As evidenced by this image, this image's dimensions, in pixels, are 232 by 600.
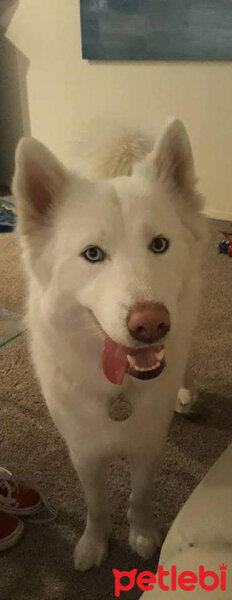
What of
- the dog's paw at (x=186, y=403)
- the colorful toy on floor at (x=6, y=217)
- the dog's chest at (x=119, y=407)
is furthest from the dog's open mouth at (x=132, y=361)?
the colorful toy on floor at (x=6, y=217)

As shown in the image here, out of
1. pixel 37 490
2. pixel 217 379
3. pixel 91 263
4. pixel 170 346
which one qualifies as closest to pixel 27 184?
pixel 91 263

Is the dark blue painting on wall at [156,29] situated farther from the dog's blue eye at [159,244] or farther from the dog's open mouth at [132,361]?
the dog's open mouth at [132,361]

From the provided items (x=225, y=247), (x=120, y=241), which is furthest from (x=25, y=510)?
(x=225, y=247)

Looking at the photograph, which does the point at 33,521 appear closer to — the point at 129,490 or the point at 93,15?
the point at 129,490

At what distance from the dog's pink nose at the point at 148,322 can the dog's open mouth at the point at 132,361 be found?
0.21ft

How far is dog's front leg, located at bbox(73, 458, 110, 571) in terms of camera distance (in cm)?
123

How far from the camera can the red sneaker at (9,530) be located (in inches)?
51.4

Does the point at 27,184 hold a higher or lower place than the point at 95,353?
higher

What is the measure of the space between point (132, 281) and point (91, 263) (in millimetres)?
114

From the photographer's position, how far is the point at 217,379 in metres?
1.93

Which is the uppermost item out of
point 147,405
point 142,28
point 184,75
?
point 142,28

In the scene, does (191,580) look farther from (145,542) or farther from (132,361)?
(145,542)

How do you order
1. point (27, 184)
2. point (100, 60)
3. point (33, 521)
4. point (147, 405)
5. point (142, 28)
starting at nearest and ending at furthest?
point (27, 184)
point (147, 405)
point (33, 521)
point (142, 28)
point (100, 60)

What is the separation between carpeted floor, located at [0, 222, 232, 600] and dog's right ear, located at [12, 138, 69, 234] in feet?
2.97
